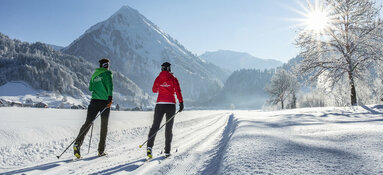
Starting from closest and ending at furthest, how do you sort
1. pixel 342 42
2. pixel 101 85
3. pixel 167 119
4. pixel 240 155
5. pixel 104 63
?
pixel 240 155, pixel 167 119, pixel 101 85, pixel 104 63, pixel 342 42

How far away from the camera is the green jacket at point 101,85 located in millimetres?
5617

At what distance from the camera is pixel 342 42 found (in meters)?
15.1

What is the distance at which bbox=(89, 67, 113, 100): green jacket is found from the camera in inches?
221

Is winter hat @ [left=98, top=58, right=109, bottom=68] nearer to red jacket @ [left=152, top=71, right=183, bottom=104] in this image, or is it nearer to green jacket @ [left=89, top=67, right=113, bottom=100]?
green jacket @ [left=89, top=67, right=113, bottom=100]

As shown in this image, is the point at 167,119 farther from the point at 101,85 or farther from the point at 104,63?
the point at 104,63

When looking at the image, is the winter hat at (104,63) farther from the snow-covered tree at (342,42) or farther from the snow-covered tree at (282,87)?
the snow-covered tree at (282,87)

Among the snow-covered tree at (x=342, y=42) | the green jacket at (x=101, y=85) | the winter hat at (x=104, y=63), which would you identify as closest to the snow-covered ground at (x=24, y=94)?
the snow-covered tree at (x=342, y=42)

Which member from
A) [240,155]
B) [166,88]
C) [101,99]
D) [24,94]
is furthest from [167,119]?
[24,94]

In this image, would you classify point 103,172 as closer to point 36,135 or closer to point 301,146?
point 301,146

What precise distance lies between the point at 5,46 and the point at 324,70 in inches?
9834

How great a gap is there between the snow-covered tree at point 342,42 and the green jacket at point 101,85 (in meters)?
15.6

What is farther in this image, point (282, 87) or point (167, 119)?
point (282, 87)

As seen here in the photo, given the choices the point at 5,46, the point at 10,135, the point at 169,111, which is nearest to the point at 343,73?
the point at 169,111

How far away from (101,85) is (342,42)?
1672 cm
